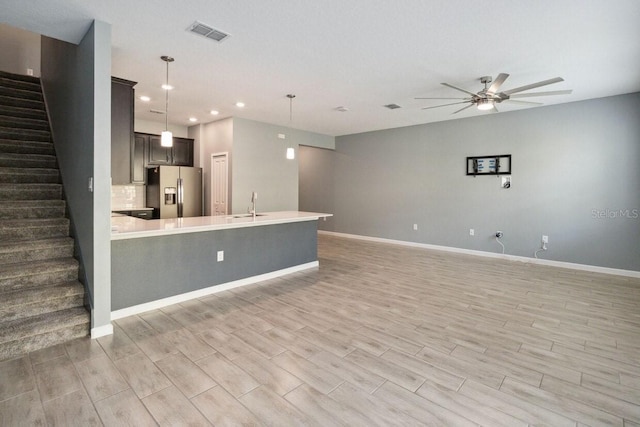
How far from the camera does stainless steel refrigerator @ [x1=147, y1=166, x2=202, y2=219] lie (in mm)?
6316

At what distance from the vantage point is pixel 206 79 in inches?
169

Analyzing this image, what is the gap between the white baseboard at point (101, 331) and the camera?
107 inches

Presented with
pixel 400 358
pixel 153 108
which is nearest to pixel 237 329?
pixel 400 358

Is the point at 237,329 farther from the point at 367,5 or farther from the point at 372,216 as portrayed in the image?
the point at 372,216

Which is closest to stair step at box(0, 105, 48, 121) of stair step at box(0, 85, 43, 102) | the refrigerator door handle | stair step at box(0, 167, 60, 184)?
stair step at box(0, 85, 43, 102)

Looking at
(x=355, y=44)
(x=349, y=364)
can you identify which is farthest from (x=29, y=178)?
(x=349, y=364)

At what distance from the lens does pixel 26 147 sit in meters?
4.11

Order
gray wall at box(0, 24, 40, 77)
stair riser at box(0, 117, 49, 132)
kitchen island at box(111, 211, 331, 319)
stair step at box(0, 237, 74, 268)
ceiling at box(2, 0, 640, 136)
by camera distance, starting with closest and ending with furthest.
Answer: ceiling at box(2, 0, 640, 136) → stair step at box(0, 237, 74, 268) → kitchen island at box(111, 211, 331, 319) → stair riser at box(0, 117, 49, 132) → gray wall at box(0, 24, 40, 77)

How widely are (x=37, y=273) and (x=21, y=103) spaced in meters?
3.29

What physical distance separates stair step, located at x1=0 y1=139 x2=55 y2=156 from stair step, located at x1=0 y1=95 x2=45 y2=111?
93 centimetres

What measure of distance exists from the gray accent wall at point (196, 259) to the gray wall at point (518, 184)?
3.35 meters

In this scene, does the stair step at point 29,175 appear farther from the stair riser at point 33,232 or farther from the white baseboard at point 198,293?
the white baseboard at point 198,293

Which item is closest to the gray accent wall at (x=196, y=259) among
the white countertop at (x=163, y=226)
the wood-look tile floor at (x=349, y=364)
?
the white countertop at (x=163, y=226)

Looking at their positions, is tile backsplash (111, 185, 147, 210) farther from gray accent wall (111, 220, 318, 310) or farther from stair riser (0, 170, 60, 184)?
gray accent wall (111, 220, 318, 310)
